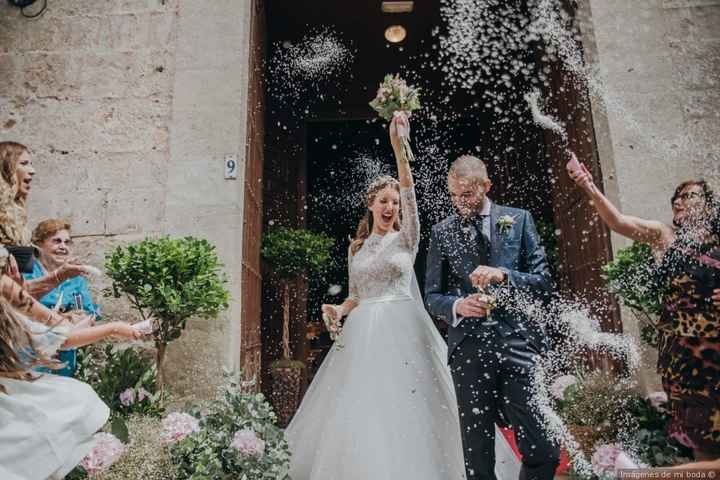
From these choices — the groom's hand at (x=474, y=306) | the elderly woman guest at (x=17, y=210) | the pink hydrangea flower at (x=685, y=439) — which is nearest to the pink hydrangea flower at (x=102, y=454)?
the elderly woman guest at (x=17, y=210)

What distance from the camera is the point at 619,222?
2.67 meters

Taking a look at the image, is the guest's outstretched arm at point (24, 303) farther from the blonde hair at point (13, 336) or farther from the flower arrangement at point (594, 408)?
the flower arrangement at point (594, 408)

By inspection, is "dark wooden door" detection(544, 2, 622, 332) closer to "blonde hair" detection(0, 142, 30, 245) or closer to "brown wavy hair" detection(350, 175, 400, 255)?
"brown wavy hair" detection(350, 175, 400, 255)

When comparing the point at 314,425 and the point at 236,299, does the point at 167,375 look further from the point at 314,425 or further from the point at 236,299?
the point at 314,425

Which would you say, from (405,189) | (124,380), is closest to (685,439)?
(405,189)

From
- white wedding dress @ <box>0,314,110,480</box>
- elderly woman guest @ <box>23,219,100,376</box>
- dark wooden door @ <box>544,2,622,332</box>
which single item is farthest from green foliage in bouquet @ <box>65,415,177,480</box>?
dark wooden door @ <box>544,2,622,332</box>

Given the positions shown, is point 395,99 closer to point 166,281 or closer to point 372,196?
point 372,196

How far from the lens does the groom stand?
91.6 inches

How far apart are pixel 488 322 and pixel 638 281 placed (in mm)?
1440

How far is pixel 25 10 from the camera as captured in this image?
14.6 feet

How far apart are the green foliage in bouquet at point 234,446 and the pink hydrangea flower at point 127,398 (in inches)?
16.8

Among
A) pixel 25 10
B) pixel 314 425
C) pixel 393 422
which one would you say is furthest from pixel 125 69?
pixel 393 422

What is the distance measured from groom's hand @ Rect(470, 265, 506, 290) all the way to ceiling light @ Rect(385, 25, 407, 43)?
4.81 metres

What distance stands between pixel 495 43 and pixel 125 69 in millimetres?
4885
